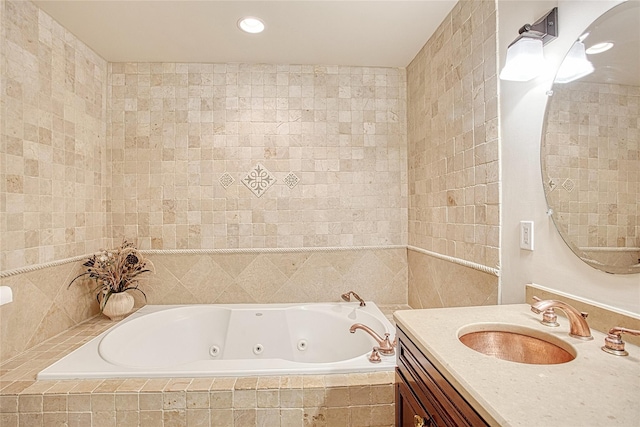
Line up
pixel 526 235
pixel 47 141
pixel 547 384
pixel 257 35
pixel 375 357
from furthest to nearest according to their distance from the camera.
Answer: pixel 257 35, pixel 47 141, pixel 375 357, pixel 526 235, pixel 547 384

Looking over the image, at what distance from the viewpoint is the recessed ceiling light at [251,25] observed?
1.98 metres

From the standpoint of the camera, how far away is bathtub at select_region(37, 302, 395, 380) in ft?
6.77

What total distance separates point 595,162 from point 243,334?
7.29 ft

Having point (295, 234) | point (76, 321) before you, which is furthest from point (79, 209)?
point (295, 234)

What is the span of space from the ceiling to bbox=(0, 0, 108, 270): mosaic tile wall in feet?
0.56

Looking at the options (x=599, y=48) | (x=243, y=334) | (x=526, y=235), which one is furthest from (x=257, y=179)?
(x=599, y=48)

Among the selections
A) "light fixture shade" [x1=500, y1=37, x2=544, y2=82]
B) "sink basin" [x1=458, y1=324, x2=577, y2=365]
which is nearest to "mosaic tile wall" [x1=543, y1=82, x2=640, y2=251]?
"light fixture shade" [x1=500, y1=37, x2=544, y2=82]

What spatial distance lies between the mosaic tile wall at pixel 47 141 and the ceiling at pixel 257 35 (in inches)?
6.7

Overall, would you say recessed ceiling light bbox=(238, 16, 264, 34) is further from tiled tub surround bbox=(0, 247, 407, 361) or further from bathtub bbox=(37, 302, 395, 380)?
bathtub bbox=(37, 302, 395, 380)

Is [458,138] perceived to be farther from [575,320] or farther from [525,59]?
[575,320]

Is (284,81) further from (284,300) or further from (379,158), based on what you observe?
(284,300)

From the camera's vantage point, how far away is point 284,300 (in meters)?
2.56

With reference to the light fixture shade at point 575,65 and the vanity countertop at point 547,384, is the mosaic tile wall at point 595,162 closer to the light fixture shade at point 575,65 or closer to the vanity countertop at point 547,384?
the light fixture shade at point 575,65

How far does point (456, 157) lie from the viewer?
72.8 inches
